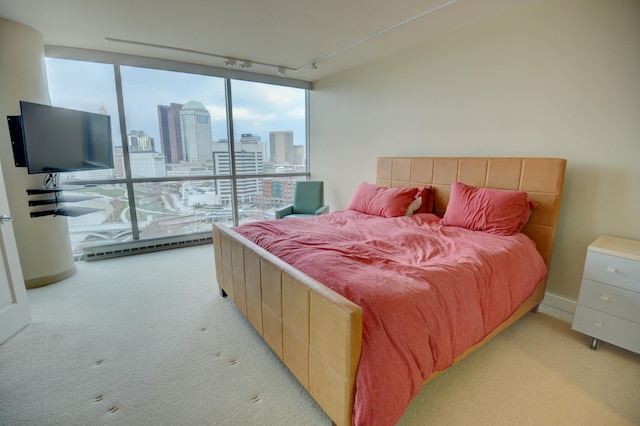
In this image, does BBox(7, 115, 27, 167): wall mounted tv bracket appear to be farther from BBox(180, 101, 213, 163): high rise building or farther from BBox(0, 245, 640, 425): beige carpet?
BBox(180, 101, 213, 163): high rise building

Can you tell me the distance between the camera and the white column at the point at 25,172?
270cm

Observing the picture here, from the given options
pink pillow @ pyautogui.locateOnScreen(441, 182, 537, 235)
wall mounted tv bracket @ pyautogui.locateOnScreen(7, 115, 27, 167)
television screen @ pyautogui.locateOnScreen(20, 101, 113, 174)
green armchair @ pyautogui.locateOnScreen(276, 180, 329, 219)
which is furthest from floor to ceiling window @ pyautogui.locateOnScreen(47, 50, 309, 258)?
pink pillow @ pyautogui.locateOnScreen(441, 182, 537, 235)

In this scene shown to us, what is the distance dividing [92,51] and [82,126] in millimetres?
1058

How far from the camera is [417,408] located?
5.17 feet

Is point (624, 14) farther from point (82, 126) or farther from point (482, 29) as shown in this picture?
point (82, 126)

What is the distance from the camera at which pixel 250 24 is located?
2836mm

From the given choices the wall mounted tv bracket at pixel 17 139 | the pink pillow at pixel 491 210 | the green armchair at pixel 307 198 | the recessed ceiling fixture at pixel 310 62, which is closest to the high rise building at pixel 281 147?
the green armchair at pixel 307 198

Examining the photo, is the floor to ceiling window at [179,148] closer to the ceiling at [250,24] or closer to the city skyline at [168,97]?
the city skyline at [168,97]

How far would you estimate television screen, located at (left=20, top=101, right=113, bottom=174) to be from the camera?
2.67m

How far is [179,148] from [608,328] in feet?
16.3

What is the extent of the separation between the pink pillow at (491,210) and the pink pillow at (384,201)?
1.69ft

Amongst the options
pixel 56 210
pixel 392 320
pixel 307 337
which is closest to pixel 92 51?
pixel 56 210

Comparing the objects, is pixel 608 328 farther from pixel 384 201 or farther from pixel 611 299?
pixel 384 201

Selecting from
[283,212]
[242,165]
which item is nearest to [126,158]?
[242,165]
